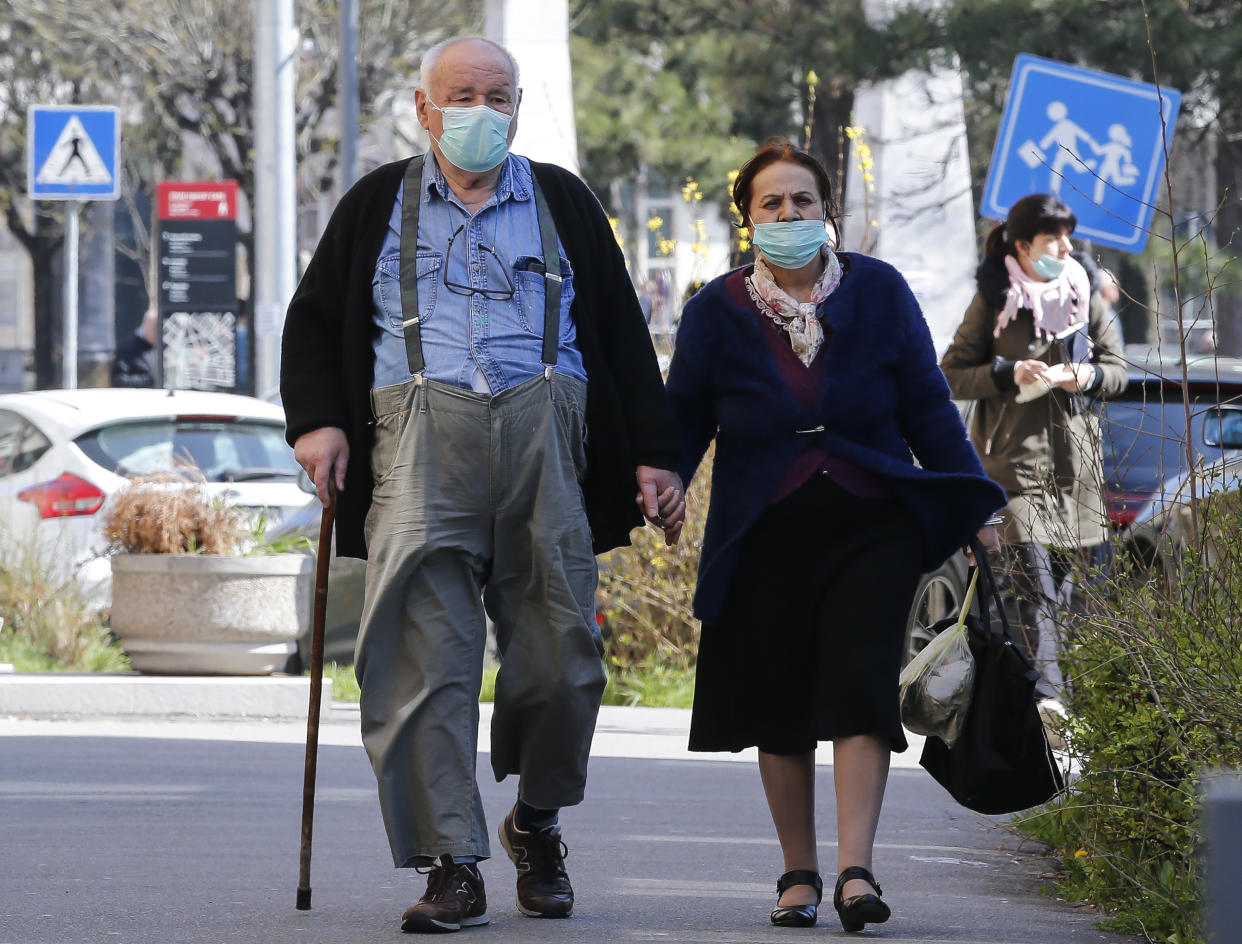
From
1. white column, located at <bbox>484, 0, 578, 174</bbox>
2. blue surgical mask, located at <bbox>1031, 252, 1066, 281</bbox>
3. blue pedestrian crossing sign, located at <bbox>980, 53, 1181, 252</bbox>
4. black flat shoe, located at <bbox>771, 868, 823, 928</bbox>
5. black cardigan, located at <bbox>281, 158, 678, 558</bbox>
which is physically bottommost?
black flat shoe, located at <bbox>771, 868, 823, 928</bbox>

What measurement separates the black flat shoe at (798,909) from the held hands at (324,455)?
4.33ft

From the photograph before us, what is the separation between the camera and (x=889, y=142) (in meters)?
16.4

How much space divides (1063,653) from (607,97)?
2763 centimetres

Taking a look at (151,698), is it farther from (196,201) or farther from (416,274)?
(196,201)

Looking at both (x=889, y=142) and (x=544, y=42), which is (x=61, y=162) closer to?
(x=544, y=42)

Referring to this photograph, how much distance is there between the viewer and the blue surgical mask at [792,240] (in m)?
5.15

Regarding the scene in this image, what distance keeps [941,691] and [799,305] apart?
3.06 feet

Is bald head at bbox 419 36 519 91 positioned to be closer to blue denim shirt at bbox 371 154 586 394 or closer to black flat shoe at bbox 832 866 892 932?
blue denim shirt at bbox 371 154 586 394

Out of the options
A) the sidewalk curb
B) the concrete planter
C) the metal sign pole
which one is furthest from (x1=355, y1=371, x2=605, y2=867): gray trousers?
the metal sign pole

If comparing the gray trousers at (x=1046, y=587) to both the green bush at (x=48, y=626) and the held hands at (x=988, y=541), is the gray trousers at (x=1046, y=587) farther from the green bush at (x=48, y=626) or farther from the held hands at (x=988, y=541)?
the green bush at (x=48, y=626)

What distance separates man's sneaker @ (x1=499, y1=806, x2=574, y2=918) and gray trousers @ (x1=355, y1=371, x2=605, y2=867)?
4.8 inches

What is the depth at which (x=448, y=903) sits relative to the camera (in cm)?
475

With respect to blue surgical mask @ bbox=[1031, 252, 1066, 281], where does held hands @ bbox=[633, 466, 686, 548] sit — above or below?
below

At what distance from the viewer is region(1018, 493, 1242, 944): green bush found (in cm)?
449
